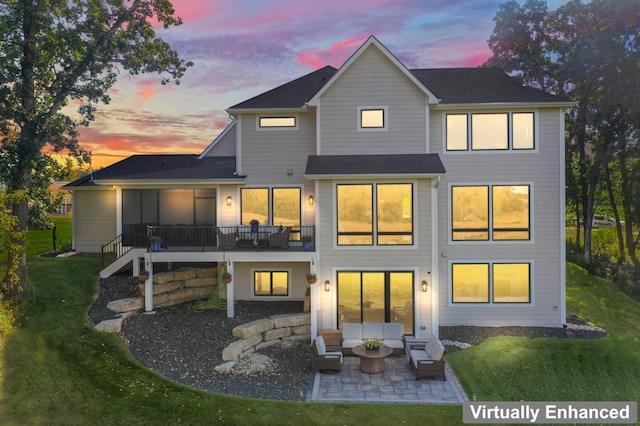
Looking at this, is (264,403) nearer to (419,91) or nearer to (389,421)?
(389,421)

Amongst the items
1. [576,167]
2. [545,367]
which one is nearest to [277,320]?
[545,367]

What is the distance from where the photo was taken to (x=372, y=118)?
1454 cm

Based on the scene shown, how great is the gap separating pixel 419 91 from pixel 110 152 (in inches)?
849

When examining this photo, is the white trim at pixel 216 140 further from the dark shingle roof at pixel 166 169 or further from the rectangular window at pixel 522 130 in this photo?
the rectangular window at pixel 522 130

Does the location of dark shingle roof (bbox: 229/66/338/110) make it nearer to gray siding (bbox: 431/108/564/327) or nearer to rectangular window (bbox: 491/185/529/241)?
gray siding (bbox: 431/108/564/327)

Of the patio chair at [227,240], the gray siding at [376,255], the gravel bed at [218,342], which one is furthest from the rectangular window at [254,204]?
the gravel bed at [218,342]

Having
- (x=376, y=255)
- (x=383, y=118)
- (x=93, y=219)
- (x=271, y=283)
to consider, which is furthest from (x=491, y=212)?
(x=93, y=219)

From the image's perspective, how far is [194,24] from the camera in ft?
67.5

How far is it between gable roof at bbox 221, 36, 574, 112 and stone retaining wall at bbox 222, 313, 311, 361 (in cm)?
774

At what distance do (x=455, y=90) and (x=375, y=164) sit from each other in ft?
16.0

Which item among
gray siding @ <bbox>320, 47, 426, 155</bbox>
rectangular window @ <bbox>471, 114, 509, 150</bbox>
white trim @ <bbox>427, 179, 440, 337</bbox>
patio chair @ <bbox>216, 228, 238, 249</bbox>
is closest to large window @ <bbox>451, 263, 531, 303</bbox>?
white trim @ <bbox>427, 179, 440, 337</bbox>

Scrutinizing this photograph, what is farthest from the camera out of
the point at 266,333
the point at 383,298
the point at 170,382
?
the point at 383,298

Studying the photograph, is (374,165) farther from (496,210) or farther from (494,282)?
(494,282)

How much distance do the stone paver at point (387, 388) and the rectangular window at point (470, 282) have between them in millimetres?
3920
